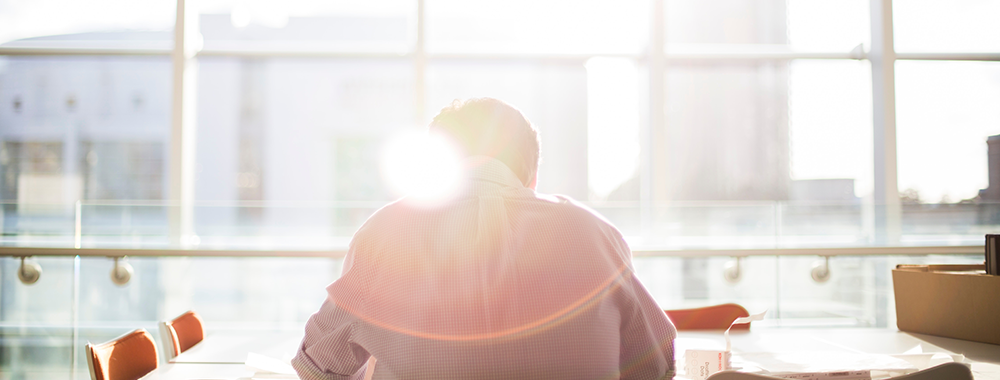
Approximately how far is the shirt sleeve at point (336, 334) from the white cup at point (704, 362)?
711 mm

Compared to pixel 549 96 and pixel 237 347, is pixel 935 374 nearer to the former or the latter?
pixel 237 347

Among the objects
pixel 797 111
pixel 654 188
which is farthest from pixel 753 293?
pixel 797 111

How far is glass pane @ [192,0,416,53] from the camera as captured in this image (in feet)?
12.5

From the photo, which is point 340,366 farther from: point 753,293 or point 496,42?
point 496,42

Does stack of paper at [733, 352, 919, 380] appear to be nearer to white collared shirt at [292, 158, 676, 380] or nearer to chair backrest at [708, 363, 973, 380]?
chair backrest at [708, 363, 973, 380]

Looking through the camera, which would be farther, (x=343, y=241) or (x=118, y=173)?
(x=118, y=173)

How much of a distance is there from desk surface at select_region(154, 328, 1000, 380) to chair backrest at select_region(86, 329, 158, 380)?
0.13m

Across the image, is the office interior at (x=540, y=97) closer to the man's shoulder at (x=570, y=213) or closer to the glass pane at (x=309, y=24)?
the glass pane at (x=309, y=24)

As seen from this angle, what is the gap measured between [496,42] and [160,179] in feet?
7.69

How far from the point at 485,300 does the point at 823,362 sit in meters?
0.84

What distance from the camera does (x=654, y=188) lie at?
3717 millimetres

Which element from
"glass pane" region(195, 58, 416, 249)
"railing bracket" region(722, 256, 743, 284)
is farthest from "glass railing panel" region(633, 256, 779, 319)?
"glass pane" region(195, 58, 416, 249)

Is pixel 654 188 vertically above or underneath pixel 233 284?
above

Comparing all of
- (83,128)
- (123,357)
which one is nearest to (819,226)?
(123,357)
